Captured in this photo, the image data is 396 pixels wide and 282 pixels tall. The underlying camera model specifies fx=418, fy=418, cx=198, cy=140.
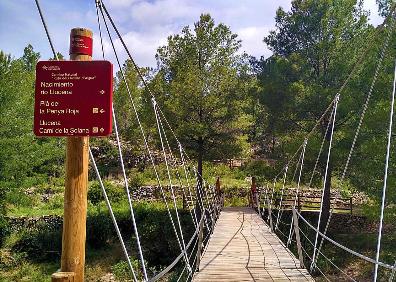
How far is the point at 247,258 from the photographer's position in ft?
21.0

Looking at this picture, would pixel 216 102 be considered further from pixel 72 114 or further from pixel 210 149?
pixel 72 114

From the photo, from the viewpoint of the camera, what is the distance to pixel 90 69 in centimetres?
254

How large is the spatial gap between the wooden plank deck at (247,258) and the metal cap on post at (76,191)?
2.69 m

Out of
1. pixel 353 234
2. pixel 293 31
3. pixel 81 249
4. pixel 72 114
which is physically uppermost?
pixel 293 31

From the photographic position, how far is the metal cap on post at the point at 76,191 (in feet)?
8.57

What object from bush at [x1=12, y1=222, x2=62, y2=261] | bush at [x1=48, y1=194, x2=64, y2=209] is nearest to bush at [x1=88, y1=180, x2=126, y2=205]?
bush at [x1=48, y1=194, x2=64, y2=209]

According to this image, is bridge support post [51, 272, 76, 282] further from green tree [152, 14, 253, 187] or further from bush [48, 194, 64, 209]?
bush [48, 194, 64, 209]

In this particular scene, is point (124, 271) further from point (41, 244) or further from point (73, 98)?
point (73, 98)

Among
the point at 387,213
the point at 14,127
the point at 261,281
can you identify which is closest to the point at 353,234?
the point at 387,213

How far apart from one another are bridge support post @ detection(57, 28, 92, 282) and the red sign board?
19 cm

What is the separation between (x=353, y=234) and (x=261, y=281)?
453 inches

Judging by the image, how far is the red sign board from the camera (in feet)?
8.18

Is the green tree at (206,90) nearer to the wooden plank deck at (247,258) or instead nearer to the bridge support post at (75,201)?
the wooden plank deck at (247,258)

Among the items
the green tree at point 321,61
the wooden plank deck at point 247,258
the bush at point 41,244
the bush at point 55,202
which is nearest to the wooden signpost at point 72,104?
the wooden plank deck at point 247,258
